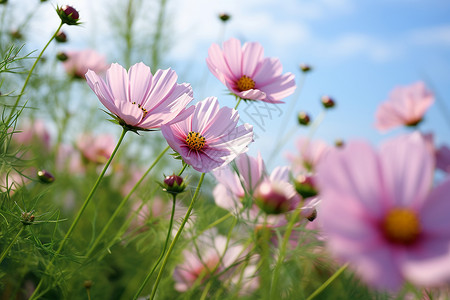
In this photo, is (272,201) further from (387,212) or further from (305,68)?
(305,68)

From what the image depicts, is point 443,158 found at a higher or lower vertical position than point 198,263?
higher

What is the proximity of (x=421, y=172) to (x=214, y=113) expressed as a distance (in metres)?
0.31

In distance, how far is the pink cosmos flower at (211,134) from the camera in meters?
0.50

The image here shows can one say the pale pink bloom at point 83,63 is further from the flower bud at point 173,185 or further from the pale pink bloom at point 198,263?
the flower bud at point 173,185

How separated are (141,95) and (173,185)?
0.13m

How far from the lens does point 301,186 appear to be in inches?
16.4

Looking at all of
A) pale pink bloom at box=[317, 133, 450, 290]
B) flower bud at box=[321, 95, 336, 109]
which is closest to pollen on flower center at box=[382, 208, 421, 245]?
pale pink bloom at box=[317, 133, 450, 290]

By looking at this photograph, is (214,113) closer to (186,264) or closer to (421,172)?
(421,172)

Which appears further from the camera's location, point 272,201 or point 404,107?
point 404,107

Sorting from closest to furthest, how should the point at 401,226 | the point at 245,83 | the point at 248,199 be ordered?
1. the point at 401,226
2. the point at 248,199
3. the point at 245,83

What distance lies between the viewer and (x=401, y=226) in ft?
0.90

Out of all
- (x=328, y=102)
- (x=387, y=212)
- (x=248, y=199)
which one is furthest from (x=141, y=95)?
(x=328, y=102)

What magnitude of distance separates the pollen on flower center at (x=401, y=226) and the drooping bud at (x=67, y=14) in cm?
55

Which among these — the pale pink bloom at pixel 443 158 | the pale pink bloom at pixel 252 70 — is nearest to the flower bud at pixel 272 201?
the pale pink bloom at pixel 252 70
